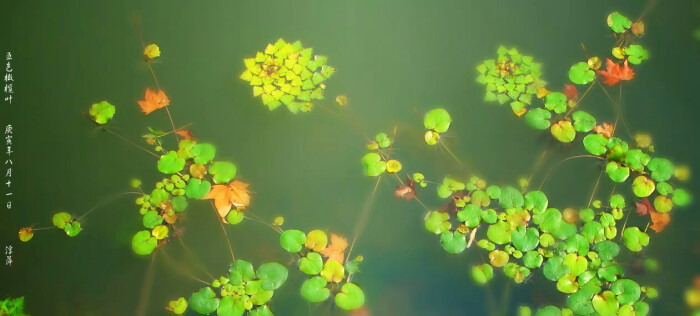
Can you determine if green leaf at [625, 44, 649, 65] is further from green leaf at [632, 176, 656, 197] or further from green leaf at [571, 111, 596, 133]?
green leaf at [632, 176, 656, 197]

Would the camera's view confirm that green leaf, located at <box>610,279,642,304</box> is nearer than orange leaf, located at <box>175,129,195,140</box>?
Yes

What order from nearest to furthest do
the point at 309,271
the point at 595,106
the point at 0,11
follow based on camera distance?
the point at 309,271 < the point at 595,106 < the point at 0,11

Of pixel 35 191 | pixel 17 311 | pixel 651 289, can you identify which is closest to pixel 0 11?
pixel 35 191

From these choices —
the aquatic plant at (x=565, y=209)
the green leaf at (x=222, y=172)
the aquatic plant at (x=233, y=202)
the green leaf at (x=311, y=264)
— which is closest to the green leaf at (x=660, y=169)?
the aquatic plant at (x=565, y=209)

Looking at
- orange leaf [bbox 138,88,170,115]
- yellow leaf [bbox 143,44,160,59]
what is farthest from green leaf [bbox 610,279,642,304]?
yellow leaf [bbox 143,44,160,59]

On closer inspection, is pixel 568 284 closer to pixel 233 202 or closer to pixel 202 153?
pixel 233 202

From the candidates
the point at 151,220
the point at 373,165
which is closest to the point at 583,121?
the point at 373,165

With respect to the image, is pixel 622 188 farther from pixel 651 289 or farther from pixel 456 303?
pixel 456 303
